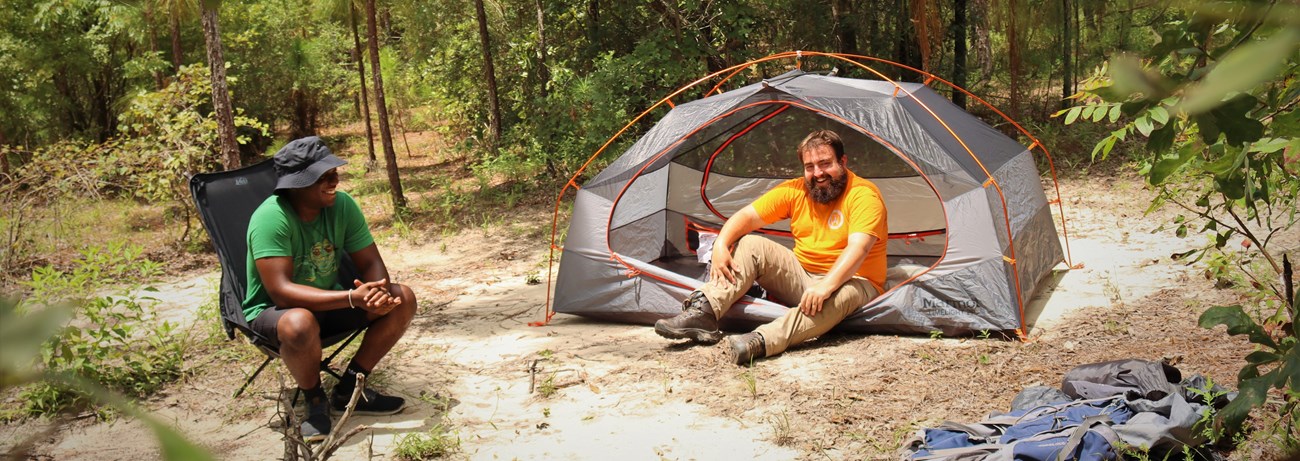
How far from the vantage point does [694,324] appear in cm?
409

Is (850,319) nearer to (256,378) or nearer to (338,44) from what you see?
(256,378)

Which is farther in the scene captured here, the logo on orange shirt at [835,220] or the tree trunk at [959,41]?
the tree trunk at [959,41]

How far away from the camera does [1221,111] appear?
0.83 metres

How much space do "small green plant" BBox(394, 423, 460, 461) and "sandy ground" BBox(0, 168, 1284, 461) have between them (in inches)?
1.7

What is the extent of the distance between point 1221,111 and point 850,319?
3.40 metres

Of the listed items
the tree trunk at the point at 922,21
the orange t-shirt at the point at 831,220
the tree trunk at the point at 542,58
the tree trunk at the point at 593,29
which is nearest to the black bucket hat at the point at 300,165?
the orange t-shirt at the point at 831,220

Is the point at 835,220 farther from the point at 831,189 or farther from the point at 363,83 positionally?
the point at 363,83

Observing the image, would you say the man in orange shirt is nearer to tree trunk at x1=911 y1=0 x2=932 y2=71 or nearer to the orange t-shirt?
the orange t-shirt

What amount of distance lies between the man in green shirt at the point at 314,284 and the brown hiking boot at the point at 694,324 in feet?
3.54

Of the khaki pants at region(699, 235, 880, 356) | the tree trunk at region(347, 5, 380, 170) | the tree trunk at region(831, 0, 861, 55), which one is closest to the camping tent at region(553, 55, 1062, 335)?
the khaki pants at region(699, 235, 880, 356)

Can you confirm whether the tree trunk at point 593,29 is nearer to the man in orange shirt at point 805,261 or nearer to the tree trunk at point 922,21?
the tree trunk at point 922,21

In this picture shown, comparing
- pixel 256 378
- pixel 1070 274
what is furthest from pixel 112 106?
pixel 1070 274

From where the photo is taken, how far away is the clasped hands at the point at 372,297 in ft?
10.9

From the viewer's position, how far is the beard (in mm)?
4250
